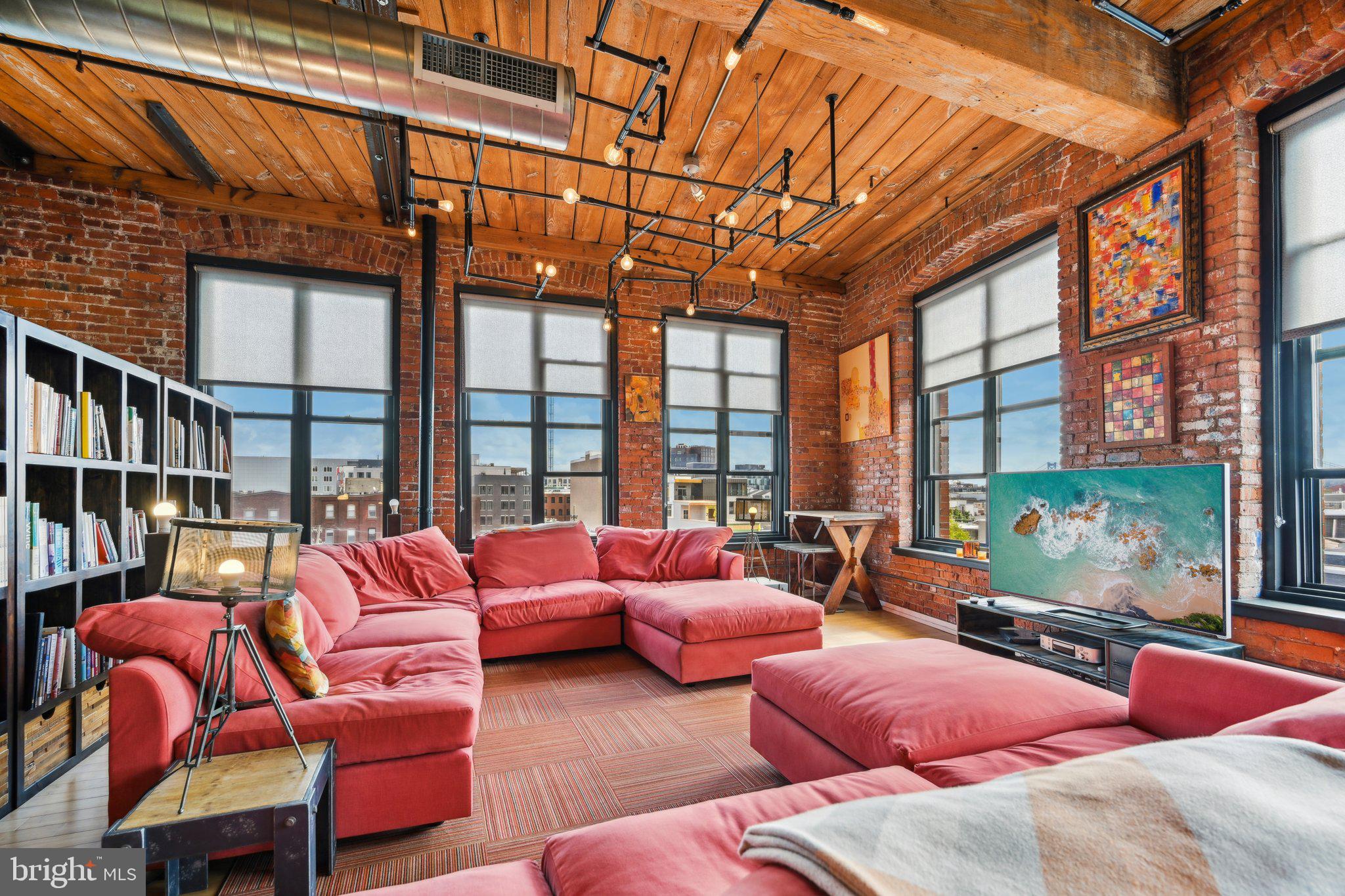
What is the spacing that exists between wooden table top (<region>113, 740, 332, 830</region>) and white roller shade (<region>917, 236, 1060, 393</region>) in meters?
4.69

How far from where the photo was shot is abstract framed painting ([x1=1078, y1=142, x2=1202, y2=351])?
123 inches

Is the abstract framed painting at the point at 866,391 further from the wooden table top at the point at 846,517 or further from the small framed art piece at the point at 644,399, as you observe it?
the small framed art piece at the point at 644,399

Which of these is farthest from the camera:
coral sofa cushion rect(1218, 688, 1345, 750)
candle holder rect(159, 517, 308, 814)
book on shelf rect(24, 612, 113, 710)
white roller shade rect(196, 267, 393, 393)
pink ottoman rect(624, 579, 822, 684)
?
white roller shade rect(196, 267, 393, 393)

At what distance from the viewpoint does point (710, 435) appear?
20.8 ft

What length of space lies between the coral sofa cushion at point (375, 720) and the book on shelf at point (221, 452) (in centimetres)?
304

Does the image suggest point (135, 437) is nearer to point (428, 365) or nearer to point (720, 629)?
point (428, 365)

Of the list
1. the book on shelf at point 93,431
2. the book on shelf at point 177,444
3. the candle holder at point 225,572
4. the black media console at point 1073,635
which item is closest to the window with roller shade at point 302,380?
the book on shelf at point 177,444

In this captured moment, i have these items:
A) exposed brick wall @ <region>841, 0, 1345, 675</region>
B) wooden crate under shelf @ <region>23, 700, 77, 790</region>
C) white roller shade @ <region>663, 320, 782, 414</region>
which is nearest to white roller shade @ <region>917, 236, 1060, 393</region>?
exposed brick wall @ <region>841, 0, 1345, 675</region>

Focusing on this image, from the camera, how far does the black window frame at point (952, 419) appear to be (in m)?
4.48

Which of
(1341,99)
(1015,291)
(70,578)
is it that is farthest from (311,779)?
(1015,291)

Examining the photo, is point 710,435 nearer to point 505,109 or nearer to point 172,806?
point 505,109

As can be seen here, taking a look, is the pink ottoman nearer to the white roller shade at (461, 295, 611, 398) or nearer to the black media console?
the black media console
